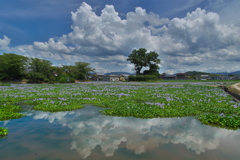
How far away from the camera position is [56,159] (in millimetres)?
4977

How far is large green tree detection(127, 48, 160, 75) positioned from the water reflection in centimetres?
7809

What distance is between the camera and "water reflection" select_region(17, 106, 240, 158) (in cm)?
591

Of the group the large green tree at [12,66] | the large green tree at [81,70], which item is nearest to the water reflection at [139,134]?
the large green tree at [12,66]

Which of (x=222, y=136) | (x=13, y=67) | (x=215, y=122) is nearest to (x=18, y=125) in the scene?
(x=222, y=136)

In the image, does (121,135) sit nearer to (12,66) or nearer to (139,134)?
(139,134)

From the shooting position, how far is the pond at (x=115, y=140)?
5.29 m

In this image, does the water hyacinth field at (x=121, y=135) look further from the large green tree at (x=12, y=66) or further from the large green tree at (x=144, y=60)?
the large green tree at (x=144, y=60)

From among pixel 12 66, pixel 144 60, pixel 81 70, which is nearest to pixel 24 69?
pixel 12 66

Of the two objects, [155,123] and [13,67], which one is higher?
[13,67]

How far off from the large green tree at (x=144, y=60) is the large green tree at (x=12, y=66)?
168 ft

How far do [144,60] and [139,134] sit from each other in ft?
267

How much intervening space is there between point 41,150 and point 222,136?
727 cm

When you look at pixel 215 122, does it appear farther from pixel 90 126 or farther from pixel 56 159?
pixel 56 159

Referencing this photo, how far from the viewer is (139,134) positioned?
283 inches
